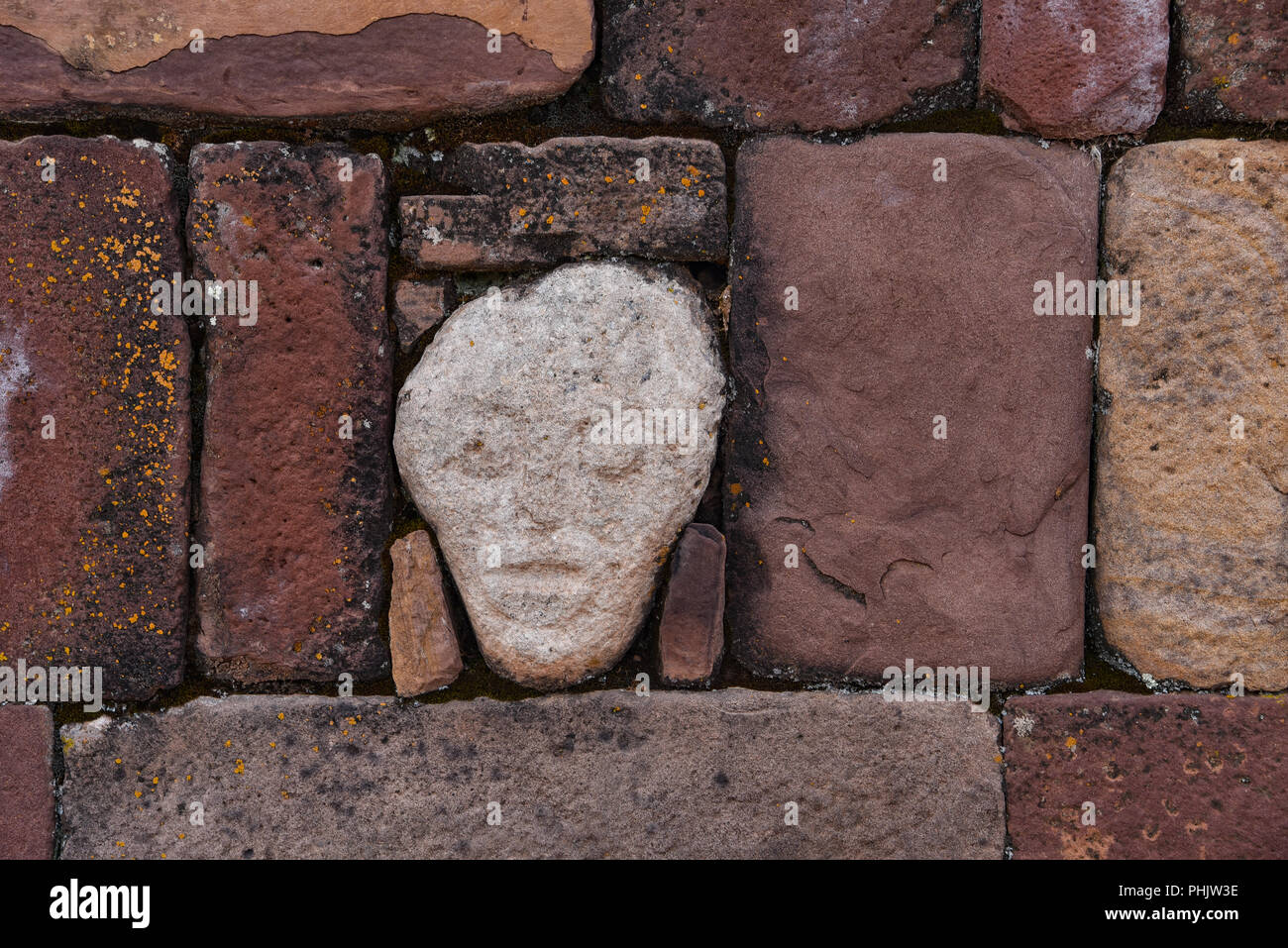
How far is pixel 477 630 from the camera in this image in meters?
1.66

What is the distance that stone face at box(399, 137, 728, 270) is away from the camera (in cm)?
162

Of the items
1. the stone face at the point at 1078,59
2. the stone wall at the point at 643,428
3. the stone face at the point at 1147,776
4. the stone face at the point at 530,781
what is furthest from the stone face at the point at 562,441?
the stone face at the point at 1147,776

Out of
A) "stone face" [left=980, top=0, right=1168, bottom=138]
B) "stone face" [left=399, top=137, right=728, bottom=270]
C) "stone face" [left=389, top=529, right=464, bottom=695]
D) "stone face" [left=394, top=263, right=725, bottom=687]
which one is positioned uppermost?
"stone face" [left=980, top=0, right=1168, bottom=138]

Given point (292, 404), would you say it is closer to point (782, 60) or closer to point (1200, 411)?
point (782, 60)

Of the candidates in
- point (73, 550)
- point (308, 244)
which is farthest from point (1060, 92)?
point (73, 550)

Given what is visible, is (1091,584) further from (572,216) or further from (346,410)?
(346,410)

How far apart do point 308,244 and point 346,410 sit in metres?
0.33

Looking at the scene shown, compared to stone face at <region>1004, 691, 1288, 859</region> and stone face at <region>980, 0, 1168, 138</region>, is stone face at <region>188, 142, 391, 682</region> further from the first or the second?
stone face at <region>1004, 691, 1288, 859</region>

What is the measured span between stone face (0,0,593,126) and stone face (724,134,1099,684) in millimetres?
507

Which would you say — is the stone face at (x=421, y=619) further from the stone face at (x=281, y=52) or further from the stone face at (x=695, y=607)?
the stone face at (x=281, y=52)

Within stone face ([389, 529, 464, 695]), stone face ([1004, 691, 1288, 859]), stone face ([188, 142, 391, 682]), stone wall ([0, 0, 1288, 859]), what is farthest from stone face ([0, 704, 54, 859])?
stone face ([1004, 691, 1288, 859])

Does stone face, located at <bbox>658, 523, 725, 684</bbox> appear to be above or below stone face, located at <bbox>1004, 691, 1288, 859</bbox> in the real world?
above

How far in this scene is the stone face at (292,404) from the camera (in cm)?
A: 161

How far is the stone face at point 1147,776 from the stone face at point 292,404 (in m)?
1.40
